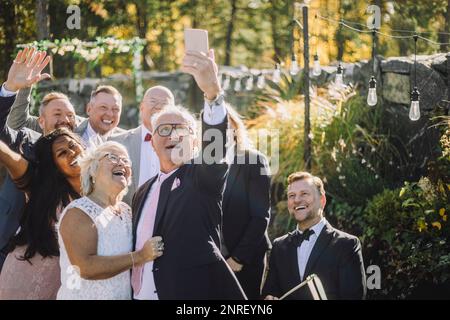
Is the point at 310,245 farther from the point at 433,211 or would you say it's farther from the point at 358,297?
the point at 433,211

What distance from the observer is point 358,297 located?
435 cm

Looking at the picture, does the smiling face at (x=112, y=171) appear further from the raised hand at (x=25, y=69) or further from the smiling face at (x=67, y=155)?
the raised hand at (x=25, y=69)

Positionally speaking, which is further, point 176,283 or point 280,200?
point 280,200

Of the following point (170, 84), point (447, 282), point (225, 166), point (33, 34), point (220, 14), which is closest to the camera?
point (225, 166)

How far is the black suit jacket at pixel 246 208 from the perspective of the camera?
4.90 m

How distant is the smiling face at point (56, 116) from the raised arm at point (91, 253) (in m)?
1.89

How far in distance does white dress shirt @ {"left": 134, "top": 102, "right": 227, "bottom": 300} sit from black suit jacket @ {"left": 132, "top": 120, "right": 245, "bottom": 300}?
43 millimetres

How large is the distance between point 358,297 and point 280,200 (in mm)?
4333

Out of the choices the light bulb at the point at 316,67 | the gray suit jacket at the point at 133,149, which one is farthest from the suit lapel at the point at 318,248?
the light bulb at the point at 316,67

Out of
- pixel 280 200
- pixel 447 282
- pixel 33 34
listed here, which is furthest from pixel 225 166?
pixel 33 34

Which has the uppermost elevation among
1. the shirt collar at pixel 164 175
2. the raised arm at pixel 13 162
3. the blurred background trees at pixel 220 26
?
the blurred background trees at pixel 220 26

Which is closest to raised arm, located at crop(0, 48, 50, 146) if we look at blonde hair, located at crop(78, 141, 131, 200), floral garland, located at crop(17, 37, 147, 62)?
blonde hair, located at crop(78, 141, 131, 200)

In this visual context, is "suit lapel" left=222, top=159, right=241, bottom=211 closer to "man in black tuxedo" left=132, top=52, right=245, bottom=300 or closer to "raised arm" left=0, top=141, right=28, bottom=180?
"man in black tuxedo" left=132, top=52, right=245, bottom=300

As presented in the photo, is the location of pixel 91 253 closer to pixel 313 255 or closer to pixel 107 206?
pixel 107 206
